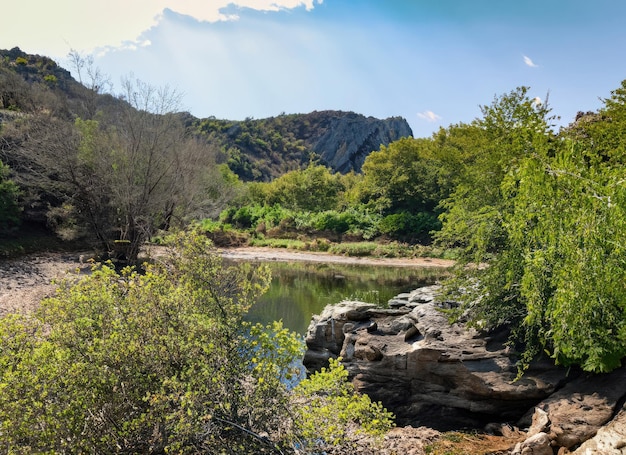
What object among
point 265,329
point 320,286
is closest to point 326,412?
point 265,329

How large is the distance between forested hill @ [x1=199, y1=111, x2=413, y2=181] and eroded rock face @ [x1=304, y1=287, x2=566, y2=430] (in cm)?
9079

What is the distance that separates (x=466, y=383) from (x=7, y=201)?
23.1m

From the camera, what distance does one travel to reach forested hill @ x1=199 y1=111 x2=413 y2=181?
110875mm

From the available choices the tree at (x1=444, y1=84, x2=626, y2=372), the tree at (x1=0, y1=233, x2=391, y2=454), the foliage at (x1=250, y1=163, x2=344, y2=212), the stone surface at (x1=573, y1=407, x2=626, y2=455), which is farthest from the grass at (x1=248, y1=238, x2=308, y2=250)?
the tree at (x1=0, y1=233, x2=391, y2=454)

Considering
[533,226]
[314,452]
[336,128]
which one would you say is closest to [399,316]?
[533,226]

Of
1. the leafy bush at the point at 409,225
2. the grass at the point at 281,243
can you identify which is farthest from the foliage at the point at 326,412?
the leafy bush at the point at 409,225

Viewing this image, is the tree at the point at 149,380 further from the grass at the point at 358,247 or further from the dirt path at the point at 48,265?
the grass at the point at 358,247

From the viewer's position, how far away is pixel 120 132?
2728 centimetres

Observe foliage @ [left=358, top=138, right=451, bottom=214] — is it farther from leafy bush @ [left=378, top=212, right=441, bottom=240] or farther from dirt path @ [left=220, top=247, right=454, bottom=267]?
dirt path @ [left=220, top=247, right=454, bottom=267]

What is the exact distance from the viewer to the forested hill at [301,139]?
11088cm

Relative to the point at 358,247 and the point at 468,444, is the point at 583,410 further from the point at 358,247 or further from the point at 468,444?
the point at 358,247

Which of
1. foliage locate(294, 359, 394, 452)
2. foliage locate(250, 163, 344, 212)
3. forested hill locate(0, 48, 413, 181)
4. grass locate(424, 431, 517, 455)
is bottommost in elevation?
grass locate(424, 431, 517, 455)

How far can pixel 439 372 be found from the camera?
940 centimetres

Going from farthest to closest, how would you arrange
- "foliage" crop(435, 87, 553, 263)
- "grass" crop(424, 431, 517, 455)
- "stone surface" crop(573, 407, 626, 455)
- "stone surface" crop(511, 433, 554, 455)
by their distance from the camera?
"foliage" crop(435, 87, 553, 263), "grass" crop(424, 431, 517, 455), "stone surface" crop(511, 433, 554, 455), "stone surface" crop(573, 407, 626, 455)
